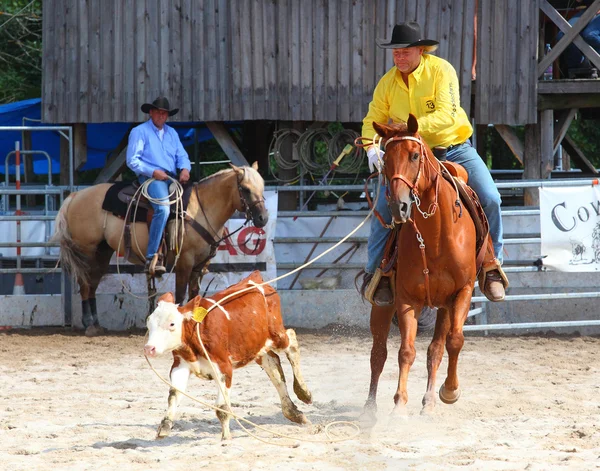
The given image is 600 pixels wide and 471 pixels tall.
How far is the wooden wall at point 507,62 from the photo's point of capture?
12.7 m

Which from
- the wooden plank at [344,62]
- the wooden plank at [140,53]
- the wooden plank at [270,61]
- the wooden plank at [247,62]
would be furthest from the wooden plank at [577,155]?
the wooden plank at [140,53]

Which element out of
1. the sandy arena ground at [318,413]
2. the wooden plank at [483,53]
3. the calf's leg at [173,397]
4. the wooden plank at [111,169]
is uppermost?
the wooden plank at [483,53]

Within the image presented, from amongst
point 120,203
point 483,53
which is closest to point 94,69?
point 120,203

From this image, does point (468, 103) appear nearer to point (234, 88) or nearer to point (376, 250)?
point (234, 88)

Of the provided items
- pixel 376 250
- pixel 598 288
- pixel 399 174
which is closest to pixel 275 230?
pixel 598 288

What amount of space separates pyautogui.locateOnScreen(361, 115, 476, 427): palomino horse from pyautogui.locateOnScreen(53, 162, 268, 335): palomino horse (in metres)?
4.74

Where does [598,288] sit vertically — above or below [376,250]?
below

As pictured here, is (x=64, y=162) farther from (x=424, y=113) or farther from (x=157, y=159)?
(x=424, y=113)

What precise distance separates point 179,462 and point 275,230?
22.5 feet

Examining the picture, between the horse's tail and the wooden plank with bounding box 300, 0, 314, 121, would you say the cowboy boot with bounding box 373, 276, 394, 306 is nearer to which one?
the horse's tail

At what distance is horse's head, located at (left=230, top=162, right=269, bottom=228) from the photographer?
1095 centimetres

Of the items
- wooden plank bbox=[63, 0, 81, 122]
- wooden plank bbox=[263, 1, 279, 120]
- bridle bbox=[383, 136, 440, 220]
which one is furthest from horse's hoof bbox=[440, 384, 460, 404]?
wooden plank bbox=[63, 0, 81, 122]

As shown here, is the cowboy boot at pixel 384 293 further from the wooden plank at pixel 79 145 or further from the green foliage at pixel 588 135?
the green foliage at pixel 588 135

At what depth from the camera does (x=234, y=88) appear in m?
13.2
